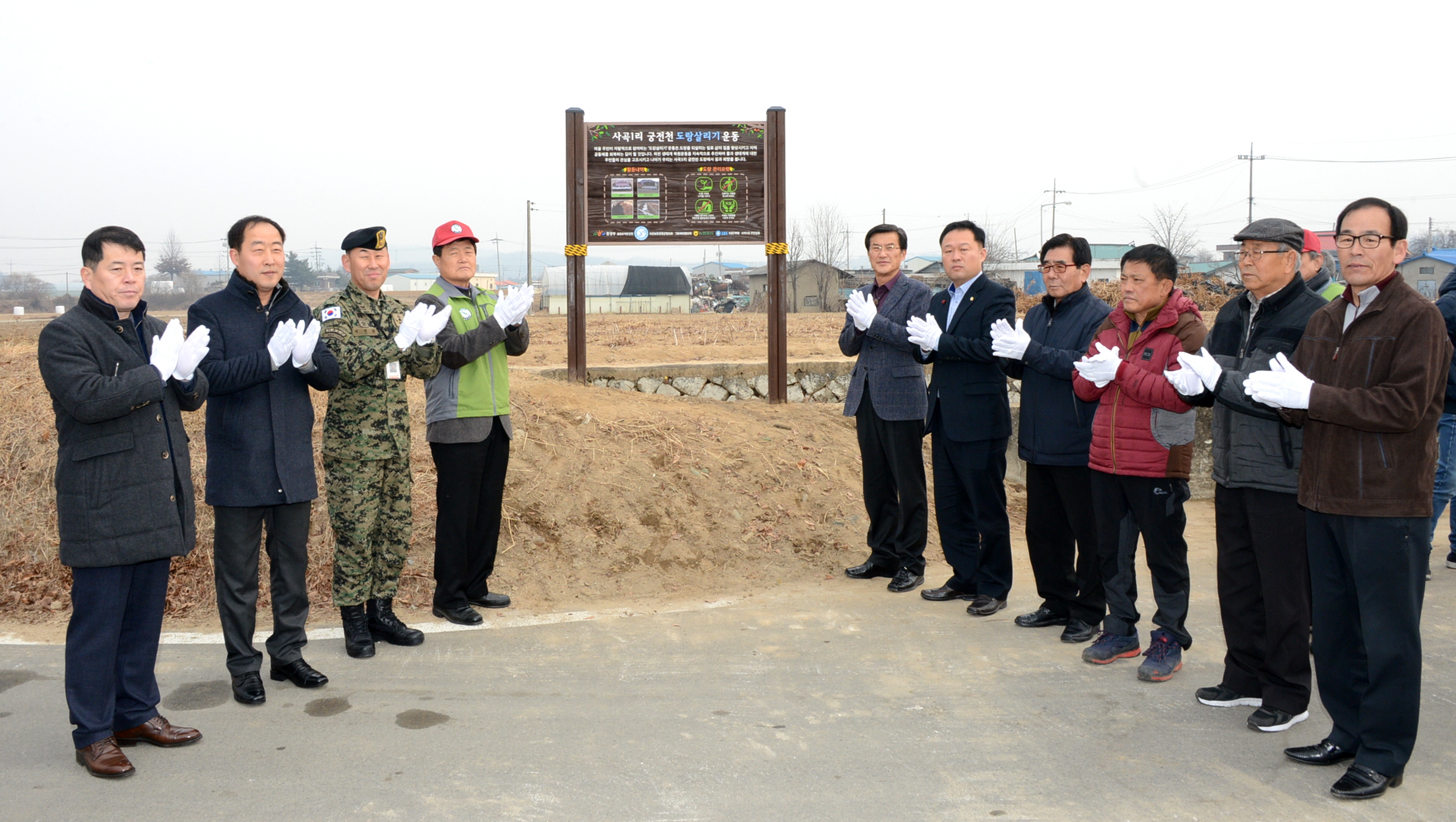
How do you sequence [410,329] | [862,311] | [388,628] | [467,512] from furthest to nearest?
[862,311]
[467,512]
[388,628]
[410,329]

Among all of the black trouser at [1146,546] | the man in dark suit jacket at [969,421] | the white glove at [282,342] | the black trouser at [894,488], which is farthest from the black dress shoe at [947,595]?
the white glove at [282,342]

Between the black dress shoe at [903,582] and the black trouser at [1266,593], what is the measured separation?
194 centimetres

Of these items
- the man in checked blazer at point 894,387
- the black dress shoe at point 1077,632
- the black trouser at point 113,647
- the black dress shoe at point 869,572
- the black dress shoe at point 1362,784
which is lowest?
the black dress shoe at point 869,572

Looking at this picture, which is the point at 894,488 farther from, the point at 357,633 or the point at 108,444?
the point at 108,444

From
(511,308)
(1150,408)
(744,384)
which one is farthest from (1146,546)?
(744,384)

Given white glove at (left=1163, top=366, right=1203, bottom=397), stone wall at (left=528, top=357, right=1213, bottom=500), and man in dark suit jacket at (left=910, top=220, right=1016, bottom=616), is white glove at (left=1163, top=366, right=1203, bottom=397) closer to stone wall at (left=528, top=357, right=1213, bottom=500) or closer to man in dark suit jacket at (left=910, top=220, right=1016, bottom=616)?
man in dark suit jacket at (left=910, top=220, right=1016, bottom=616)

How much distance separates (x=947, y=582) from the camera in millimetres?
5504

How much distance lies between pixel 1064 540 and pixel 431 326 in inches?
126

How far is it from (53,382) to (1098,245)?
3075 inches

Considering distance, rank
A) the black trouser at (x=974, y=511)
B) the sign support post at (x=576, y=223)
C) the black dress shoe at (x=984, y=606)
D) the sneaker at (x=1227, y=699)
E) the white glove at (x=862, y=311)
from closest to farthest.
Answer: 1. the sneaker at (x=1227, y=699)
2. the black dress shoe at (x=984, y=606)
3. the black trouser at (x=974, y=511)
4. the white glove at (x=862, y=311)
5. the sign support post at (x=576, y=223)

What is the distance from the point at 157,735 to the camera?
3518 millimetres

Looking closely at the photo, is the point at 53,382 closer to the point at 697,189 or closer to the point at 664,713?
the point at 664,713

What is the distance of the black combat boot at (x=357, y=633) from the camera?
445 centimetres

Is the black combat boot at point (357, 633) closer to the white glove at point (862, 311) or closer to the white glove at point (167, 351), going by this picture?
the white glove at point (167, 351)
